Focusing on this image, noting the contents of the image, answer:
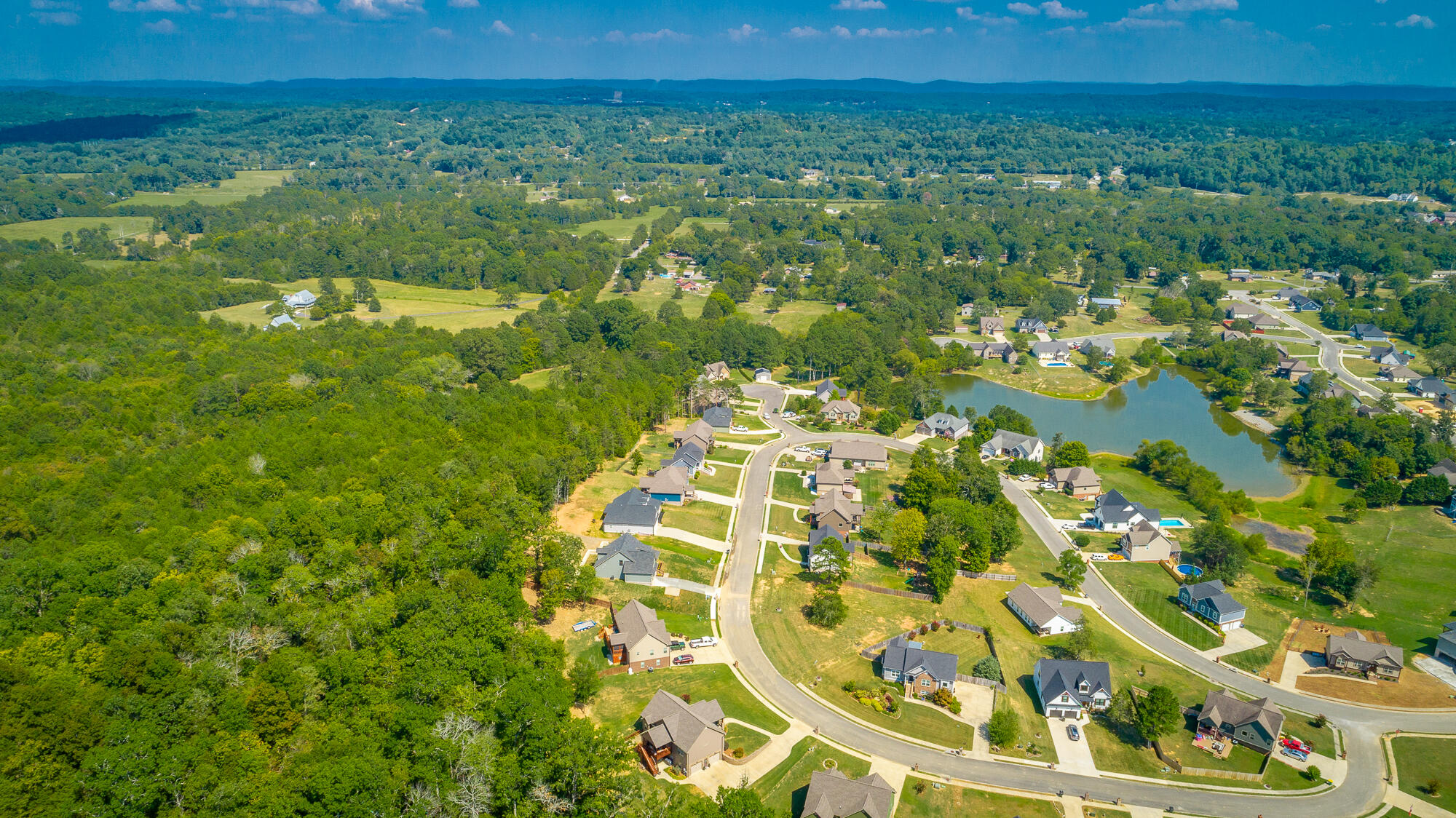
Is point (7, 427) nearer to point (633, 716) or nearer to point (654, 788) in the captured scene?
point (633, 716)

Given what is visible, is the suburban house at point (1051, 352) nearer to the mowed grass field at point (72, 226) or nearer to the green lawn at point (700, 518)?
the green lawn at point (700, 518)

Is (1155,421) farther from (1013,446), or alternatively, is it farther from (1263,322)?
(1263,322)

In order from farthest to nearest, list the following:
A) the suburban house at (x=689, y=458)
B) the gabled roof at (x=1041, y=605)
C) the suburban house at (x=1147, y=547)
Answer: the suburban house at (x=689, y=458)
the suburban house at (x=1147, y=547)
the gabled roof at (x=1041, y=605)

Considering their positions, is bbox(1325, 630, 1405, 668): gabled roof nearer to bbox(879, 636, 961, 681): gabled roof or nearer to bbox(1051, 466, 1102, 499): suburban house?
bbox(879, 636, 961, 681): gabled roof

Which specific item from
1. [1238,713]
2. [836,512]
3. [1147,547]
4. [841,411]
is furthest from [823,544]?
[841,411]

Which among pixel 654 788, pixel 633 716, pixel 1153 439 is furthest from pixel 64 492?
pixel 1153 439

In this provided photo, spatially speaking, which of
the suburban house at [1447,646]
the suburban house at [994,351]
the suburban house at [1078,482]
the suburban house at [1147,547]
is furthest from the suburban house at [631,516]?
the suburban house at [994,351]
